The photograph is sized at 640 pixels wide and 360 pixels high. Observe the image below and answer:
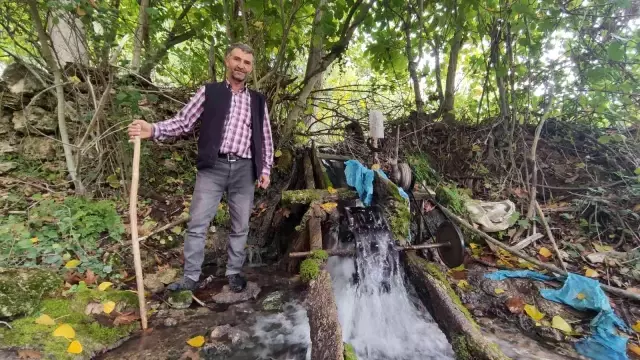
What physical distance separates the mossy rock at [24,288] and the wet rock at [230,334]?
1.50 meters

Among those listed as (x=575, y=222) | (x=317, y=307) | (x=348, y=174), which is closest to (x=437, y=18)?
(x=348, y=174)

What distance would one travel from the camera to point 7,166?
178 inches

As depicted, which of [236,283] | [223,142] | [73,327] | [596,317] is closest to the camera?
[73,327]

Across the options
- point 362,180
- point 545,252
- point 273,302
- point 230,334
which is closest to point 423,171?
point 362,180

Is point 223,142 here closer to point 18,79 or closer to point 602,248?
point 18,79

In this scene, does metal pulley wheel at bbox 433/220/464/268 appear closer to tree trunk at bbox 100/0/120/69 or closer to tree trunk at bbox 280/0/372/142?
tree trunk at bbox 280/0/372/142

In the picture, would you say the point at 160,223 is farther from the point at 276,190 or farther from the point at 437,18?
the point at 437,18

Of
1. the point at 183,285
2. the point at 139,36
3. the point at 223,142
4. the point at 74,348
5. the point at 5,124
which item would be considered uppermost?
the point at 139,36

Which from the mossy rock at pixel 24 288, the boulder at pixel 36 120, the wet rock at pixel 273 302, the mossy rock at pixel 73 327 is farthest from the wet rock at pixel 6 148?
the wet rock at pixel 273 302

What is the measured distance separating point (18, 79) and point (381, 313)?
6.12m

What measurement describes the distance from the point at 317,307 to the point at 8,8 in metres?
4.81

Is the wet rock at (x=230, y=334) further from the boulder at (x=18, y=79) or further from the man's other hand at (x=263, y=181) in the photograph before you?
the boulder at (x=18, y=79)

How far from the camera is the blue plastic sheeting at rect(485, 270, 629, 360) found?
2.96m

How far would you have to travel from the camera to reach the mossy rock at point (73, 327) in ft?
7.79
